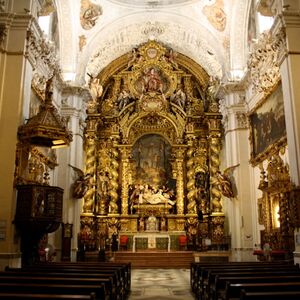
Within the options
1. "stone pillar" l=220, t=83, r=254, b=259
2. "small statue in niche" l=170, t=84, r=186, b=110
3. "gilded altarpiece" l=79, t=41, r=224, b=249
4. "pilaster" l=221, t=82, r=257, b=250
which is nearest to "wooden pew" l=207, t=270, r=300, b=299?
"stone pillar" l=220, t=83, r=254, b=259

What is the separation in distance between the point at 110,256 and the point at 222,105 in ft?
25.5

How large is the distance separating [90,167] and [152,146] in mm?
3394

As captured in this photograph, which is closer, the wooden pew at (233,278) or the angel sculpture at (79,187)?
the wooden pew at (233,278)

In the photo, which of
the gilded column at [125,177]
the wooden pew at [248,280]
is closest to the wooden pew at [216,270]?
the wooden pew at [248,280]

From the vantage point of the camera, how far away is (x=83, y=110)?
626 inches

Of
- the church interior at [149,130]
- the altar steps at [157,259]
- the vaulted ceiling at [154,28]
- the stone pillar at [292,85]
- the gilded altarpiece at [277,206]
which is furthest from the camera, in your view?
the vaulted ceiling at [154,28]

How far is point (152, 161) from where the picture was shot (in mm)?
18594

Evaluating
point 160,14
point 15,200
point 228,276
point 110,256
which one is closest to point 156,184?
point 110,256

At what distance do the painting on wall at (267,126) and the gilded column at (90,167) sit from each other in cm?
719

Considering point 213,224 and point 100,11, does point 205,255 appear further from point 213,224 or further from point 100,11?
point 100,11

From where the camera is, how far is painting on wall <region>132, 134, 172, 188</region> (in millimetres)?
18281

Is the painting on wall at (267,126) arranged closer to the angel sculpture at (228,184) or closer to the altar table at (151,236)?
the angel sculpture at (228,184)

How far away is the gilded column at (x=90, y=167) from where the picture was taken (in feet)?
54.2

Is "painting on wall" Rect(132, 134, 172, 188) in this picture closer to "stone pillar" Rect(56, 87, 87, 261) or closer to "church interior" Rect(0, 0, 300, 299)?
"church interior" Rect(0, 0, 300, 299)
